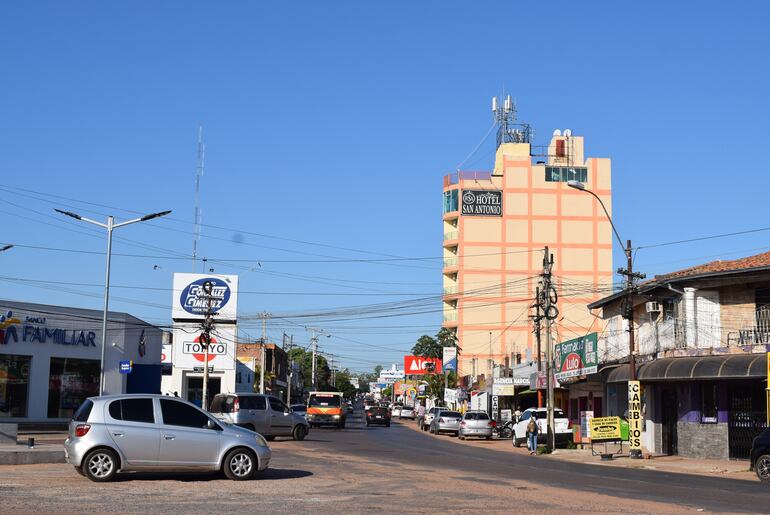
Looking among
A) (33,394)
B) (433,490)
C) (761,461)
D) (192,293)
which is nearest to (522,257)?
(192,293)

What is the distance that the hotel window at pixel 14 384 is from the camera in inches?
1837

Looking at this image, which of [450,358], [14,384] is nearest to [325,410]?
[14,384]

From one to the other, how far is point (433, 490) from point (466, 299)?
266 feet

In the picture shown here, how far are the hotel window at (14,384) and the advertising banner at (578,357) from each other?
28000mm

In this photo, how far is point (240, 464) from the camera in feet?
62.7

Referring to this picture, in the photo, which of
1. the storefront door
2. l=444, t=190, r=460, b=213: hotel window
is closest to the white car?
the storefront door

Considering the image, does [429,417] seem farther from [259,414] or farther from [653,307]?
[653,307]

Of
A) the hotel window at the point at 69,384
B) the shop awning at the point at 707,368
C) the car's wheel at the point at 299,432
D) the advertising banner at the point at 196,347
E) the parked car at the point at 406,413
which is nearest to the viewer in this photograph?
the shop awning at the point at 707,368

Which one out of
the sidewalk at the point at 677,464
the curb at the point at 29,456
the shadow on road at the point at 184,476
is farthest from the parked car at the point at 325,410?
the shadow on road at the point at 184,476

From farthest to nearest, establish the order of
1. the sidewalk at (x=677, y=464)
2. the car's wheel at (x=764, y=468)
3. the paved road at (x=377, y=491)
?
the sidewalk at (x=677, y=464) < the car's wheel at (x=764, y=468) < the paved road at (x=377, y=491)

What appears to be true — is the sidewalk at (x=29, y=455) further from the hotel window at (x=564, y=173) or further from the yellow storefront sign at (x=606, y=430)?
the hotel window at (x=564, y=173)

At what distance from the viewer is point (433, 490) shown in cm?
1872

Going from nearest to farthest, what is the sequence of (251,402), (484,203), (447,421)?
(251,402) → (447,421) → (484,203)

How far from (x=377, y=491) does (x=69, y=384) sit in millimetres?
35945
